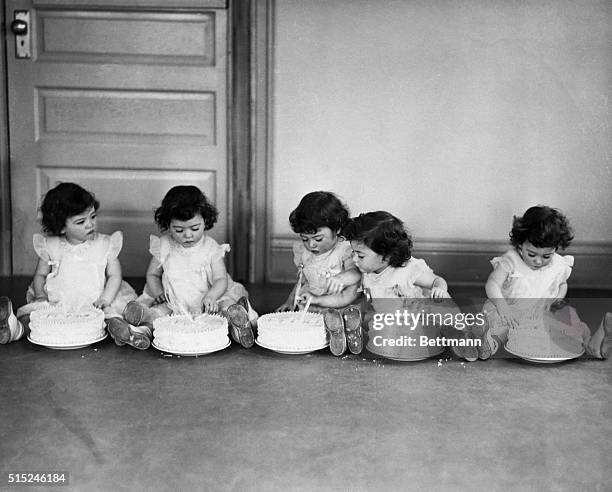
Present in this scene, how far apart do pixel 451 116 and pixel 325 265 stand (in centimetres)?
119

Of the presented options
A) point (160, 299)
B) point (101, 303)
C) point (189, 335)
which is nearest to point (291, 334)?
point (189, 335)

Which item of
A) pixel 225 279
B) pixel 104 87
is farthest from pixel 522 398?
pixel 104 87

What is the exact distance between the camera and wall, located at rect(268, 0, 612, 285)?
12.1 feet

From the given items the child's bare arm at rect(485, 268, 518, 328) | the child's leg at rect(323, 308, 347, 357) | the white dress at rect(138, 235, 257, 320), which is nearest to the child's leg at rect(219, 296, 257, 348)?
the child's leg at rect(323, 308, 347, 357)

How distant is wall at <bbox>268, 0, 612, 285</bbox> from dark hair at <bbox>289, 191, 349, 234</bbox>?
2.68ft

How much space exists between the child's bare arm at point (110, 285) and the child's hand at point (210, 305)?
15.5 inches

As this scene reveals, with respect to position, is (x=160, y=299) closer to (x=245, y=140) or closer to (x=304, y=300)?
(x=304, y=300)

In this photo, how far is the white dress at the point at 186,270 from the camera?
314cm

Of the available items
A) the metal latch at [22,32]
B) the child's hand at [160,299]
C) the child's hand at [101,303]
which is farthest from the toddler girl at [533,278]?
the metal latch at [22,32]

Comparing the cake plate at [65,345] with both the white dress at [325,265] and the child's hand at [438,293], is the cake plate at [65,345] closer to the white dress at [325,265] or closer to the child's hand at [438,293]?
the white dress at [325,265]

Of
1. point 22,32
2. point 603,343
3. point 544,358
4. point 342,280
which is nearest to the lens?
point 544,358

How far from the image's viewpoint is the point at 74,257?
3.12 m

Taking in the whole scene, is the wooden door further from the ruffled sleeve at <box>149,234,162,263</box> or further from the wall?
the ruffled sleeve at <box>149,234,162,263</box>

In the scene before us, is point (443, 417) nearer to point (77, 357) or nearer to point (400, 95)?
point (77, 357)
